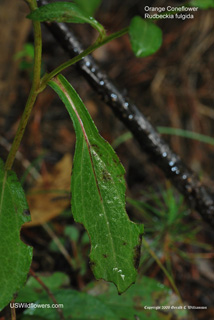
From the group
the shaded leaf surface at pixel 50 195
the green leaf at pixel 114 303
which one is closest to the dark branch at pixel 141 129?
the green leaf at pixel 114 303

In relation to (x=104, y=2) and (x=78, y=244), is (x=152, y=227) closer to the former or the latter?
(x=78, y=244)

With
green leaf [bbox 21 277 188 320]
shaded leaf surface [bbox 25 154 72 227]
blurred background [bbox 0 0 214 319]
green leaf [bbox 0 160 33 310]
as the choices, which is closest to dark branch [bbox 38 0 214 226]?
blurred background [bbox 0 0 214 319]

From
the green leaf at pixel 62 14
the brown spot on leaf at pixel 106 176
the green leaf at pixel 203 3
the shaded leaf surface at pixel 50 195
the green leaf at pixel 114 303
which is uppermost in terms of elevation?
the green leaf at pixel 62 14

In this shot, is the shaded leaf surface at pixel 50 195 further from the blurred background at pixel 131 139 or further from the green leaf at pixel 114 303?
the green leaf at pixel 114 303

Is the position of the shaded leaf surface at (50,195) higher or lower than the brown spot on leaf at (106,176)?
higher

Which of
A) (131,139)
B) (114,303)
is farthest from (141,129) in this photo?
(131,139)

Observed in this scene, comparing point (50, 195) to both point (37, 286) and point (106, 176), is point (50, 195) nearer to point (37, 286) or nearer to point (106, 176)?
point (37, 286)

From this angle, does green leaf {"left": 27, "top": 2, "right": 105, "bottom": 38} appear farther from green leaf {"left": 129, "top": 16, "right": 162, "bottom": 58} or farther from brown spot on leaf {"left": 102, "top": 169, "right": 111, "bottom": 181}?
brown spot on leaf {"left": 102, "top": 169, "right": 111, "bottom": 181}
